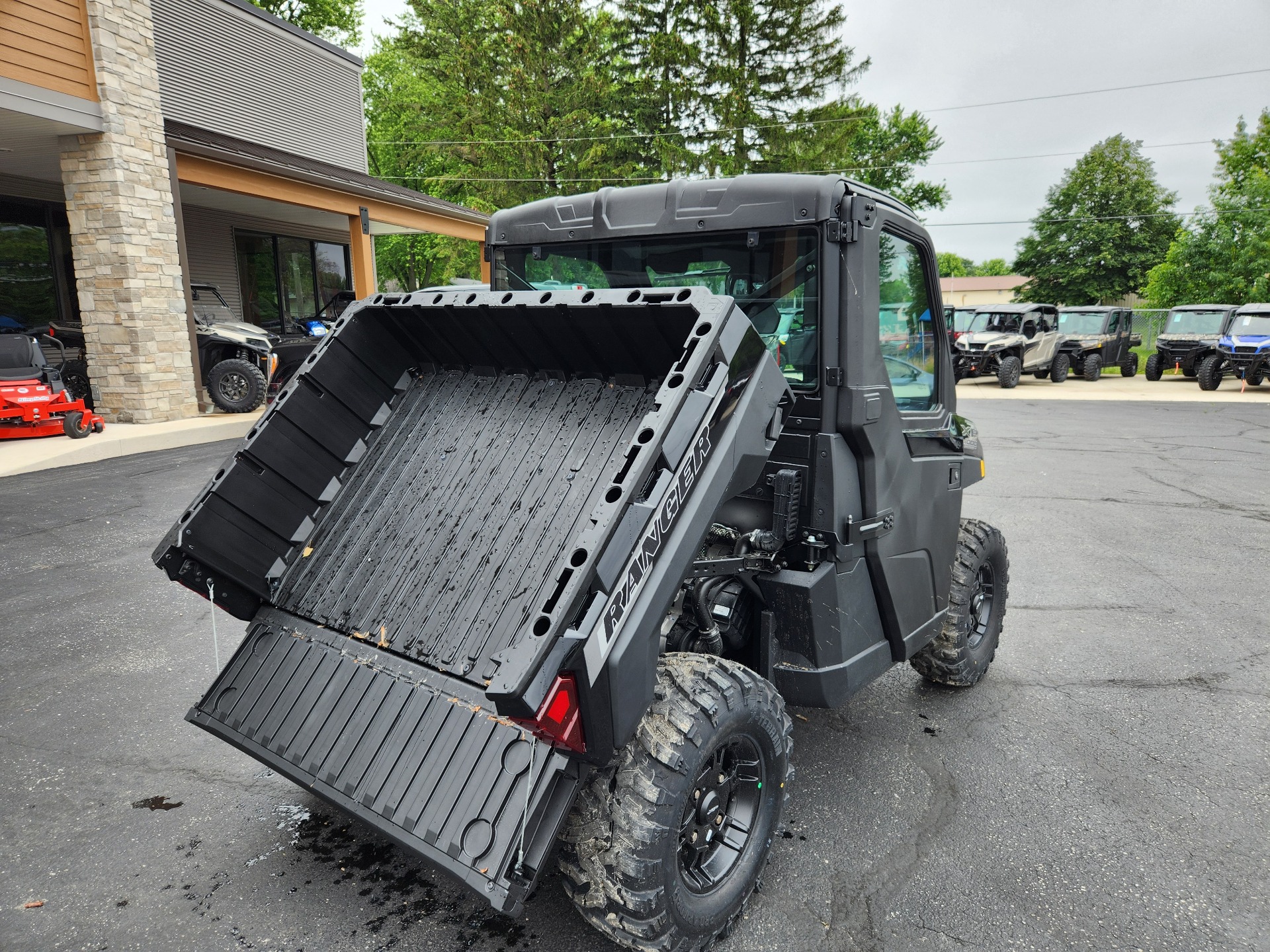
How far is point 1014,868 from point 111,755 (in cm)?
353

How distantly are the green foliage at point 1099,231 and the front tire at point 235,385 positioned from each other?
43.7 m

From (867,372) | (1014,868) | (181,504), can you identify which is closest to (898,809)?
(1014,868)

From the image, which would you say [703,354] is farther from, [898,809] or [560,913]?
[898,809]

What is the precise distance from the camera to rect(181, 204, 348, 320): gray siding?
53.6 ft

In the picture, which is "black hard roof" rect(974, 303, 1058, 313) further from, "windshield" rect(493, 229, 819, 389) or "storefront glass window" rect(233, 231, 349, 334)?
"windshield" rect(493, 229, 819, 389)

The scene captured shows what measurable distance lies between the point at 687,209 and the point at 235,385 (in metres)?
11.7

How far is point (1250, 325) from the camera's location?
1958cm

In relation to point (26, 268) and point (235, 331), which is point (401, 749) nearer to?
point (235, 331)

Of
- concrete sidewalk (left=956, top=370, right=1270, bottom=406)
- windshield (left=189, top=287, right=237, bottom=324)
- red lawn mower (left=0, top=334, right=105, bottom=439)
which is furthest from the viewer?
concrete sidewalk (left=956, top=370, right=1270, bottom=406)

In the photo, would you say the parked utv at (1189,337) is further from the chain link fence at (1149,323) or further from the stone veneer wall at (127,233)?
the stone veneer wall at (127,233)

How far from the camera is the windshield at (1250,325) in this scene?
1936 cm

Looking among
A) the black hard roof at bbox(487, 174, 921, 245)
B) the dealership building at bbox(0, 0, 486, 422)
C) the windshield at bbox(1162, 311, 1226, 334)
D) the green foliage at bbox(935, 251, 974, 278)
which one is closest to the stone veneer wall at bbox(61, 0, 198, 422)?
the dealership building at bbox(0, 0, 486, 422)

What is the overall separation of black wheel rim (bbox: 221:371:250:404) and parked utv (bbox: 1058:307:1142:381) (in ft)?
69.5

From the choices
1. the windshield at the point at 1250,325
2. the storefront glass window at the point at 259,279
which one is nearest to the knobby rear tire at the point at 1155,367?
the windshield at the point at 1250,325
